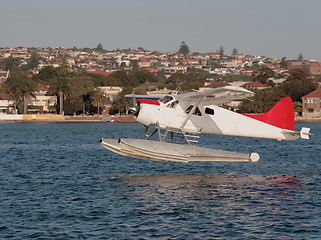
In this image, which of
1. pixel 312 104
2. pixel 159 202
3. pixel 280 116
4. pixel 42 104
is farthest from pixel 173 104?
pixel 42 104

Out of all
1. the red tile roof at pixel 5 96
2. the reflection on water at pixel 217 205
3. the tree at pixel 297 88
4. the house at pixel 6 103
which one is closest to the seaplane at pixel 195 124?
the reflection on water at pixel 217 205

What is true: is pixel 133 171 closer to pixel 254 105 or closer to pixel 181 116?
pixel 181 116

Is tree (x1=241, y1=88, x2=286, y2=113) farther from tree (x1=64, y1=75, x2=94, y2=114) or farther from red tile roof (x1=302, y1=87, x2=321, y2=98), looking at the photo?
tree (x1=64, y1=75, x2=94, y2=114)

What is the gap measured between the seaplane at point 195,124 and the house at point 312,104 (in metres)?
100

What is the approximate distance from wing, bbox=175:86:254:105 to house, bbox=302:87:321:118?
104 metres

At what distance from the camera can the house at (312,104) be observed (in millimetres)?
123000

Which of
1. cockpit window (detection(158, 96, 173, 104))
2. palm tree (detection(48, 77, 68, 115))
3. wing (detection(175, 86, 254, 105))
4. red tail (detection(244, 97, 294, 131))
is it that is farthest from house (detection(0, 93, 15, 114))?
wing (detection(175, 86, 254, 105))

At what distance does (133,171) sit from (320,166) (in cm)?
1216

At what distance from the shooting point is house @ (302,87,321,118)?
404 feet

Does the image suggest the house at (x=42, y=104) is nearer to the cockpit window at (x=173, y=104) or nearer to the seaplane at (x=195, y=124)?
the seaplane at (x=195, y=124)

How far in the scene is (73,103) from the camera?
378 feet

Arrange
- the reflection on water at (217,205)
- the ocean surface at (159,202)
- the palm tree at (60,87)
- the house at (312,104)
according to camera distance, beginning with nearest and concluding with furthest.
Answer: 1. the ocean surface at (159,202)
2. the reflection on water at (217,205)
3. the palm tree at (60,87)
4. the house at (312,104)

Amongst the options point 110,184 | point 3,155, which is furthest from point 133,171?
point 3,155

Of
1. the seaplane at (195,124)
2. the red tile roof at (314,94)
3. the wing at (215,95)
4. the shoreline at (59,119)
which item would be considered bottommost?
the shoreline at (59,119)
